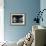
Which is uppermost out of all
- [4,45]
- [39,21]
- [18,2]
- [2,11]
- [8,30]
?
[18,2]

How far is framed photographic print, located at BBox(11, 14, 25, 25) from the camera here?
5.66m

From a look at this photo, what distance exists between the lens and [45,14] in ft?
15.4

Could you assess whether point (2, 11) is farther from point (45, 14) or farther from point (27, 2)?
point (45, 14)

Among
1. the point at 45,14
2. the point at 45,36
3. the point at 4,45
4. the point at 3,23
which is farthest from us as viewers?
the point at 3,23

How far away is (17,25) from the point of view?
567 cm

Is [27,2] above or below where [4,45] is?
above

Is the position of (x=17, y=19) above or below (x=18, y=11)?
below

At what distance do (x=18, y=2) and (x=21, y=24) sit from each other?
924 millimetres

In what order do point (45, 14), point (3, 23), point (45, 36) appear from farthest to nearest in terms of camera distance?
point (3, 23) < point (45, 14) < point (45, 36)

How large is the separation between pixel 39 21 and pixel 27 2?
3.08 feet

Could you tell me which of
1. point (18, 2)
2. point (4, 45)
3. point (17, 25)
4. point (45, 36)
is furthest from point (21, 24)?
point (45, 36)

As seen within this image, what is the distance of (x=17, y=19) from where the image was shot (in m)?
5.69

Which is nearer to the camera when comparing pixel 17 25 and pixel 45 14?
pixel 45 14

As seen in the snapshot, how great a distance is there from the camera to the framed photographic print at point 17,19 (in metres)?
Answer: 5.66
